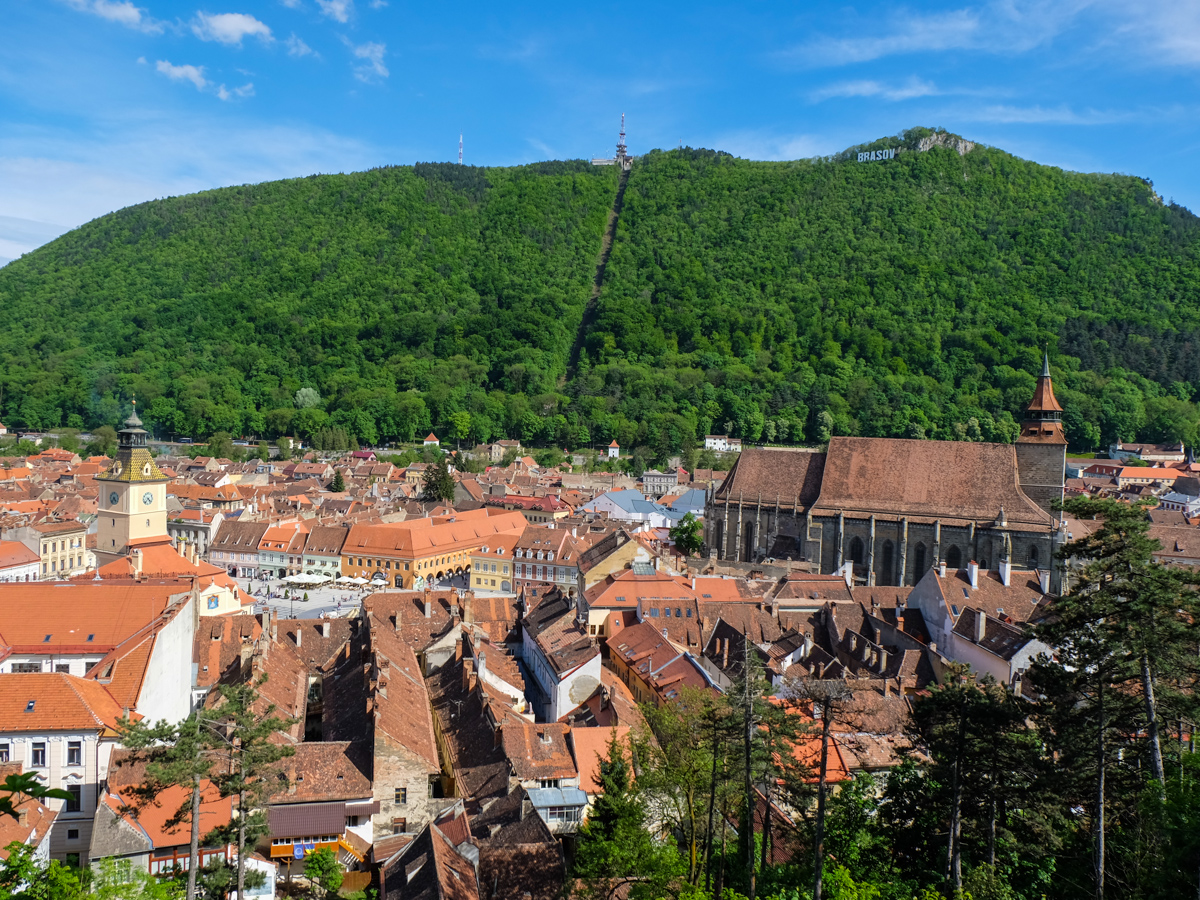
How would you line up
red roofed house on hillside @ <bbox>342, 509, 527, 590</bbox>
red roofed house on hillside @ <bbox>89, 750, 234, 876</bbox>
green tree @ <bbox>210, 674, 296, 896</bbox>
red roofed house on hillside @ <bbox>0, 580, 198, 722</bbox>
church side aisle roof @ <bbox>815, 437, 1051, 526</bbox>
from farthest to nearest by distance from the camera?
red roofed house on hillside @ <bbox>342, 509, 527, 590</bbox>, church side aisle roof @ <bbox>815, 437, 1051, 526</bbox>, red roofed house on hillside @ <bbox>0, 580, 198, 722</bbox>, red roofed house on hillside @ <bbox>89, 750, 234, 876</bbox>, green tree @ <bbox>210, 674, 296, 896</bbox>

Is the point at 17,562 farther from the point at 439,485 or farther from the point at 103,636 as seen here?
the point at 439,485

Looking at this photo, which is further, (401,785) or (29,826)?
(401,785)

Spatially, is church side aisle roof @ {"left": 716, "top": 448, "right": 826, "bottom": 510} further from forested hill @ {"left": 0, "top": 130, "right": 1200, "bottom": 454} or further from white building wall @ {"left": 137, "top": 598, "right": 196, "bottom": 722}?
forested hill @ {"left": 0, "top": 130, "right": 1200, "bottom": 454}

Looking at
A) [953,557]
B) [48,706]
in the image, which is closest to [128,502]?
[48,706]

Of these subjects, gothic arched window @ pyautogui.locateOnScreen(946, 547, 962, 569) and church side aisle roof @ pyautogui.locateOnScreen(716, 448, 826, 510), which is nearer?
gothic arched window @ pyautogui.locateOnScreen(946, 547, 962, 569)

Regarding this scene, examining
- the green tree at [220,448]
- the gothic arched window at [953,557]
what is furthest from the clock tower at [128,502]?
the green tree at [220,448]

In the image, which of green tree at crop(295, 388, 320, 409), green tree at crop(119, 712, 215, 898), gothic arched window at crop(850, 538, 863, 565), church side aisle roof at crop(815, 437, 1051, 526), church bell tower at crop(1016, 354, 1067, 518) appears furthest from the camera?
A: green tree at crop(295, 388, 320, 409)

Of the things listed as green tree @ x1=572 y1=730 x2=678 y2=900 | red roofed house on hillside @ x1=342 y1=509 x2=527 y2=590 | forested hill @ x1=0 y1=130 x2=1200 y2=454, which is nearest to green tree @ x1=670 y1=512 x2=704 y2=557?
red roofed house on hillside @ x1=342 y1=509 x2=527 y2=590
